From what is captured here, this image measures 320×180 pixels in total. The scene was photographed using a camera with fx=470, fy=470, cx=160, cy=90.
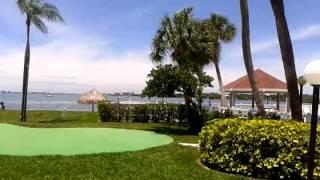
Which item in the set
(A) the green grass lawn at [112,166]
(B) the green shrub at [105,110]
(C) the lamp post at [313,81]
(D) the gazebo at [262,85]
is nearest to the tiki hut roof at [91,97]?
(D) the gazebo at [262,85]

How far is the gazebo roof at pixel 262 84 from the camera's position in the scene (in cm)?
3200

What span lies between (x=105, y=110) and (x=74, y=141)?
33.3ft

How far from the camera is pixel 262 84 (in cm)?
3247

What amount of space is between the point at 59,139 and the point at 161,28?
732cm

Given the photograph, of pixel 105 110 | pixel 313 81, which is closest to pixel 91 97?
pixel 105 110

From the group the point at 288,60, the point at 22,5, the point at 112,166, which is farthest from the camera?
the point at 22,5

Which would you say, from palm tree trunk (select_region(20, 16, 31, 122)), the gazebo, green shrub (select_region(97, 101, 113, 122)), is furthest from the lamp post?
the gazebo

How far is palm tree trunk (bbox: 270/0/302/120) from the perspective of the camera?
13.0m

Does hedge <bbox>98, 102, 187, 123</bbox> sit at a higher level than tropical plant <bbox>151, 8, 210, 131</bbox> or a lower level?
lower

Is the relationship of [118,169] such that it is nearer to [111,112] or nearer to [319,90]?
[319,90]

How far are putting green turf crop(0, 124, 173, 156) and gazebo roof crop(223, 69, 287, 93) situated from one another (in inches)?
595

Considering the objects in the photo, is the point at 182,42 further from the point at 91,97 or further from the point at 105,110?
the point at 91,97

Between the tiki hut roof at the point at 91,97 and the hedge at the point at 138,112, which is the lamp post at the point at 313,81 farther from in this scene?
the tiki hut roof at the point at 91,97

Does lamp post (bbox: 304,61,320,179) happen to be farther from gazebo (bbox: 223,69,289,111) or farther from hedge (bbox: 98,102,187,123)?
gazebo (bbox: 223,69,289,111)
